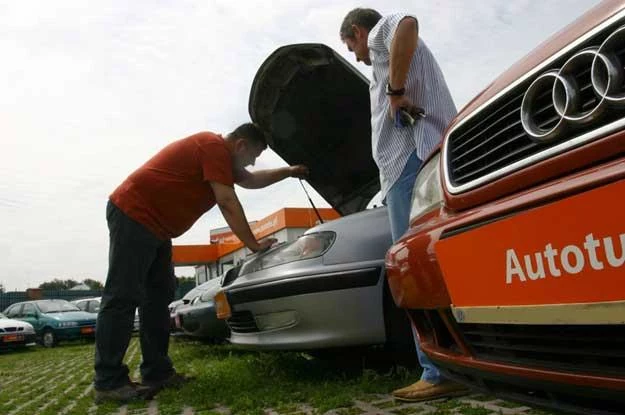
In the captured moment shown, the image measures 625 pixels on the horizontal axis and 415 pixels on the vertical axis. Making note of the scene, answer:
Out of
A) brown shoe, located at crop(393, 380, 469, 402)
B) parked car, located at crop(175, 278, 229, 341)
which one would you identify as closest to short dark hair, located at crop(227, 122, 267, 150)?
brown shoe, located at crop(393, 380, 469, 402)

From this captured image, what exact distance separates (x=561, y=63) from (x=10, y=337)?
1429 cm

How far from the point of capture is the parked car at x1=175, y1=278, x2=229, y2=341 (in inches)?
203

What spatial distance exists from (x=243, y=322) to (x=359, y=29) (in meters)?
1.75

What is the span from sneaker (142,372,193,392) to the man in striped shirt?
1595 millimetres

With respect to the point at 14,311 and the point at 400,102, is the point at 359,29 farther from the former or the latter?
the point at 14,311

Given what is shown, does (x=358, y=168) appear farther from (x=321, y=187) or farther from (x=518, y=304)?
(x=518, y=304)

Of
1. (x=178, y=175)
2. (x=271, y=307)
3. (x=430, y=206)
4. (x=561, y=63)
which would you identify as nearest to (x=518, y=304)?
(x=561, y=63)

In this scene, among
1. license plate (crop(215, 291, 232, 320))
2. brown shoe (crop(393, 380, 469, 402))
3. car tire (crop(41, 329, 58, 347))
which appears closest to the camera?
brown shoe (crop(393, 380, 469, 402))

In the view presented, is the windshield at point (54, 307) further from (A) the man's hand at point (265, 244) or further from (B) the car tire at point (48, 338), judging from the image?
(A) the man's hand at point (265, 244)

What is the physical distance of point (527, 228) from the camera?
1.13 m

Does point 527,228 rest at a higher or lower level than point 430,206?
lower

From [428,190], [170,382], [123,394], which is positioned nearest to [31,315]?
[170,382]

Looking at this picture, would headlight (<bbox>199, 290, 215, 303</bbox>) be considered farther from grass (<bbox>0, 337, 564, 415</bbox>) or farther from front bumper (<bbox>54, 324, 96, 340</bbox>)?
front bumper (<bbox>54, 324, 96, 340</bbox>)

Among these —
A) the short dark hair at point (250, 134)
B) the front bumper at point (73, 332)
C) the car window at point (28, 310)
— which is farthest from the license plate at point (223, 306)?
the car window at point (28, 310)
